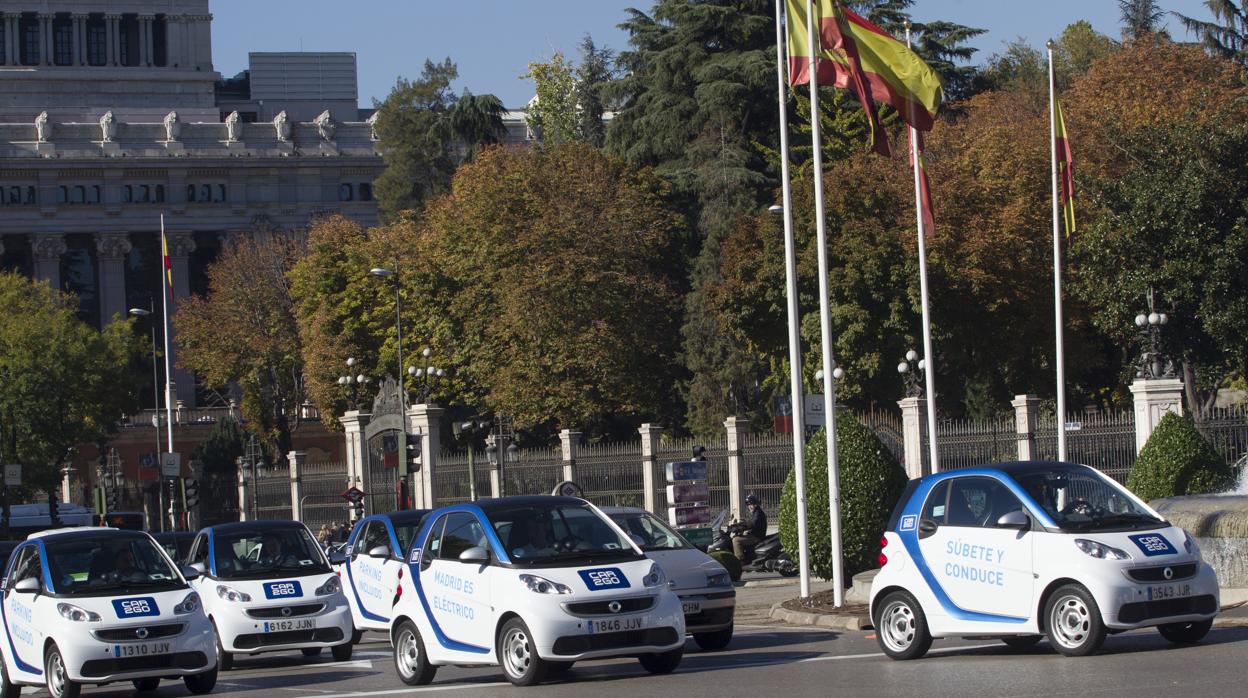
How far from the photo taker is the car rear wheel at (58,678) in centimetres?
1658

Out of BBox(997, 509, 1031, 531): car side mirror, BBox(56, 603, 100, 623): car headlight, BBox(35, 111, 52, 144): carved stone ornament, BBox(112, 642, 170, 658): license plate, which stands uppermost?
BBox(35, 111, 52, 144): carved stone ornament

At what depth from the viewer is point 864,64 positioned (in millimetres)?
22953

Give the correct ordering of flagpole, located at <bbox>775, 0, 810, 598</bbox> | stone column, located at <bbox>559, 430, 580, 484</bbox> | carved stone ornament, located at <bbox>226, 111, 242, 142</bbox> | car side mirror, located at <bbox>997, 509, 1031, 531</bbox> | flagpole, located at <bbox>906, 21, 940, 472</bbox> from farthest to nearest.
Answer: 1. carved stone ornament, located at <bbox>226, 111, 242, 142</bbox>
2. stone column, located at <bbox>559, 430, 580, 484</bbox>
3. flagpole, located at <bbox>906, 21, 940, 472</bbox>
4. flagpole, located at <bbox>775, 0, 810, 598</bbox>
5. car side mirror, located at <bbox>997, 509, 1031, 531</bbox>

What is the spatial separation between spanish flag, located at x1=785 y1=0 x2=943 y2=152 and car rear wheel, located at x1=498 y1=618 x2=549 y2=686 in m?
9.15

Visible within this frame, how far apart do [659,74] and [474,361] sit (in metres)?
11.1

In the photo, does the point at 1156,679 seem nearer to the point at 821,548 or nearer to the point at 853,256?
the point at 821,548

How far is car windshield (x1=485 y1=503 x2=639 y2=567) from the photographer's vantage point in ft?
51.5

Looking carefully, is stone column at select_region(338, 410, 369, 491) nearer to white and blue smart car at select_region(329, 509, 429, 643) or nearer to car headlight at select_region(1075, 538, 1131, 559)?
white and blue smart car at select_region(329, 509, 429, 643)

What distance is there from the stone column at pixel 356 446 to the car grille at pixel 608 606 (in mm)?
34226

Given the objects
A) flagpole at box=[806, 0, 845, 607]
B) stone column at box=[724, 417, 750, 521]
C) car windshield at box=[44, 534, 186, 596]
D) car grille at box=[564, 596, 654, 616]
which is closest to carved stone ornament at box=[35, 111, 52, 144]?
stone column at box=[724, 417, 750, 521]

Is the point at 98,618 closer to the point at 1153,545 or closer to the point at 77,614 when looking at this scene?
the point at 77,614

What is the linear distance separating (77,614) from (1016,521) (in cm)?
831

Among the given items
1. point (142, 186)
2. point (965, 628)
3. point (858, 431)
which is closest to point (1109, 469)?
point (858, 431)

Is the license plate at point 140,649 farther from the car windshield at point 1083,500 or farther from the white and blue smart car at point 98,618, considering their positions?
the car windshield at point 1083,500
